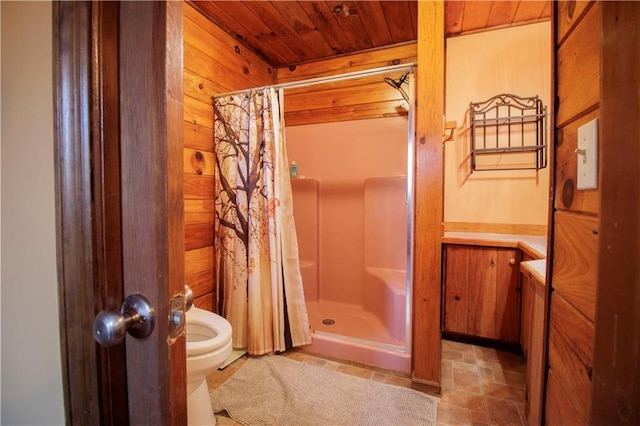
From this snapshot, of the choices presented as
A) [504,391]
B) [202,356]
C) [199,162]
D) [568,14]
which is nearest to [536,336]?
[504,391]

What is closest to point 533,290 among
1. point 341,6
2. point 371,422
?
point 371,422

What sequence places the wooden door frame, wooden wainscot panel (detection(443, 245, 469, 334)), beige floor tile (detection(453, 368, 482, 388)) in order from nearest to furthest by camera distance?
the wooden door frame → beige floor tile (detection(453, 368, 482, 388)) → wooden wainscot panel (detection(443, 245, 469, 334))

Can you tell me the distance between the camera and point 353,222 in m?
2.71

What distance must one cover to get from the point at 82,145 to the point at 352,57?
8.33 feet

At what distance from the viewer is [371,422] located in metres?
1.37

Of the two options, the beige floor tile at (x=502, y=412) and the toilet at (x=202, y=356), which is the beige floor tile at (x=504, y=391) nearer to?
the beige floor tile at (x=502, y=412)

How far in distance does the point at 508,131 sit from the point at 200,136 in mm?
2320

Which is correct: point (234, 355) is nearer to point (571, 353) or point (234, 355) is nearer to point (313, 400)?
point (313, 400)

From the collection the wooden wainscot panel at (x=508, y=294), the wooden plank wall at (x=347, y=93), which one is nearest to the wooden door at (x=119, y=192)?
the wooden wainscot panel at (x=508, y=294)

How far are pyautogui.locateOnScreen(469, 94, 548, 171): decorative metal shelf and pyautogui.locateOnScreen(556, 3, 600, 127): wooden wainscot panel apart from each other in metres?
1.73

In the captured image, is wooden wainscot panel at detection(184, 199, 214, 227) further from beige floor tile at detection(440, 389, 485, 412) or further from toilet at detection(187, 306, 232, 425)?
beige floor tile at detection(440, 389, 485, 412)

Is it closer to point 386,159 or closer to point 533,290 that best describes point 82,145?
point 533,290

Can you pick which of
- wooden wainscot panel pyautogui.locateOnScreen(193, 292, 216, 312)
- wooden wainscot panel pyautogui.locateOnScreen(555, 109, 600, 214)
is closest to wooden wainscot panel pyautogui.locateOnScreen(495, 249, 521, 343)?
wooden wainscot panel pyautogui.locateOnScreen(555, 109, 600, 214)

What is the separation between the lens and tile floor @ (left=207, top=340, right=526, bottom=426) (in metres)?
1.41
